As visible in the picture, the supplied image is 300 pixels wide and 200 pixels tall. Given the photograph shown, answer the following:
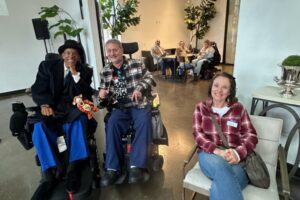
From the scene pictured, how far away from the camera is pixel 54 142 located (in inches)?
68.6

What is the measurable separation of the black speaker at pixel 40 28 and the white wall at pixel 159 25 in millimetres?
2529

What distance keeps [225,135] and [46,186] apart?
4.76 feet

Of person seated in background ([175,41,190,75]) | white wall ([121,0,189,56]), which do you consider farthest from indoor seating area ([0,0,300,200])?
white wall ([121,0,189,56])

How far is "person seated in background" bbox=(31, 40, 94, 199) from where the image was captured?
1.68 meters

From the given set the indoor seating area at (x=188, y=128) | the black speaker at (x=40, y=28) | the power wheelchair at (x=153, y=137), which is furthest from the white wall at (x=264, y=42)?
the black speaker at (x=40, y=28)

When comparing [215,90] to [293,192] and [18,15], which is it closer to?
[293,192]

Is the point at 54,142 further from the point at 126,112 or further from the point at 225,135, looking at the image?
the point at 225,135

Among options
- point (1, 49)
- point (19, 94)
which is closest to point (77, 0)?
point (1, 49)

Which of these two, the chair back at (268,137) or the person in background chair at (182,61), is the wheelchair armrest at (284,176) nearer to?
the chair back at (268,137)

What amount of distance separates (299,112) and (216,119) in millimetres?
967

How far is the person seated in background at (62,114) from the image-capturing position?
66.1 inches

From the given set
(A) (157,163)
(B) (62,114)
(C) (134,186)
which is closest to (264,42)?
(A) (157,163)

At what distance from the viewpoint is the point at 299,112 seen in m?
1.88

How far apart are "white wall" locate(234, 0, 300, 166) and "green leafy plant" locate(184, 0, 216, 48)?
668 centimetres
